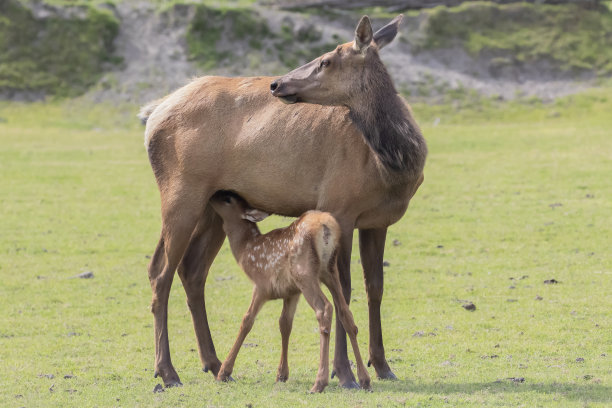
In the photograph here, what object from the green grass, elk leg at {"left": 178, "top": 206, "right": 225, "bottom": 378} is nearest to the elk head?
elk leg at {"left": 178, "top": 206, "right": 225, "bottom": 378}

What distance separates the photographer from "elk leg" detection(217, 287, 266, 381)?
7.77 meters

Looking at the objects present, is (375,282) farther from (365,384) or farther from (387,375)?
(365,384)

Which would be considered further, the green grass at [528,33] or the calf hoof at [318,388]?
the green grass at [528,33]

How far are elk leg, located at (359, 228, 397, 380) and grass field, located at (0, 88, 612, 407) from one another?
0.25 meters

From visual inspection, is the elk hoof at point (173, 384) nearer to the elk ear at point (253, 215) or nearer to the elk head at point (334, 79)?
the elk ear at point (253, 215)

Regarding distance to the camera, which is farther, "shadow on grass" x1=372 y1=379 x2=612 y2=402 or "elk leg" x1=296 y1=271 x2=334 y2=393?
"elk leg" x1=296 y1=271 x2=334 y2=393

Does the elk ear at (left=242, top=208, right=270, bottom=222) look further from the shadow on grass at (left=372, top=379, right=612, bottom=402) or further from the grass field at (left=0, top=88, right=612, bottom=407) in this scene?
the shadow on grass at (left=372, top=379, right=612, bottom=402)

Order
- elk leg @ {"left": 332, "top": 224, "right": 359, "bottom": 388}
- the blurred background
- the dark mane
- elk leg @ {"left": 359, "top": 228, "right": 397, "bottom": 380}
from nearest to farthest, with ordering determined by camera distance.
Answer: elk leg @ {"left": 332, "top": 224, "right": 359, "bottom": 388}
the dark mane
elk leg @ {"left": 359, "top": 228, "right": 397, "bottom": 380}
the blurred background

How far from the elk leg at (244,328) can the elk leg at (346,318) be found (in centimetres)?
61

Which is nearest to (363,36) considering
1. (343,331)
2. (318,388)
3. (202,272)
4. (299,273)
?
(299,273)

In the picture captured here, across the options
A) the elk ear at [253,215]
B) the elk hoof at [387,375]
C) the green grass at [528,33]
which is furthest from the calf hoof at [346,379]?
the green grass at [528,33]

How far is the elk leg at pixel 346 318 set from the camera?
7414 millimetres

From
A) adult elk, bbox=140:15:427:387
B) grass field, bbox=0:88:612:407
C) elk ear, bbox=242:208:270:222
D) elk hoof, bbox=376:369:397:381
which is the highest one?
adult elk, bbox=140:15:427:387

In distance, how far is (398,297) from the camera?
1170cm
